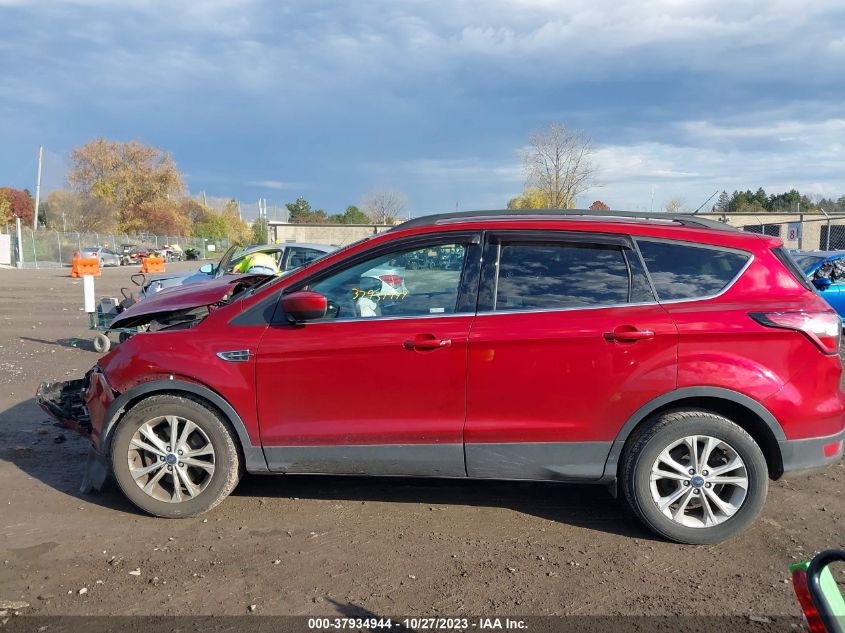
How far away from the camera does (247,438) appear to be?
4.08m

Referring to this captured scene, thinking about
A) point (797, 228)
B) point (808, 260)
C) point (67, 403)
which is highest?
point (797, 228)

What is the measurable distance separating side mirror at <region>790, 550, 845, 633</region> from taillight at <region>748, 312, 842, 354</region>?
2.05 metres

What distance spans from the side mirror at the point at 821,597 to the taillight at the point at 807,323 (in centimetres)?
205

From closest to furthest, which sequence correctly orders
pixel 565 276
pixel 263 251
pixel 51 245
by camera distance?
pixel 565 276, pixel 263 251, pixel 51 245

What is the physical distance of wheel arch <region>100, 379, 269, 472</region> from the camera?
4.05m

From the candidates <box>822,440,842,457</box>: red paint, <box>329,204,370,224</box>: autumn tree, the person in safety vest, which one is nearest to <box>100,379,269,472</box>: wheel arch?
<box>822,440,842,457</box>: red paint

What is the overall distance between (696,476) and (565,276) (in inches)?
53.6

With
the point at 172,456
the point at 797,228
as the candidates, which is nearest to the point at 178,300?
the point at 172,456

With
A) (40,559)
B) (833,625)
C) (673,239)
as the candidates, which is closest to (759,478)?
(673,239)

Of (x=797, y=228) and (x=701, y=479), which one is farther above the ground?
(x=797, y=228)

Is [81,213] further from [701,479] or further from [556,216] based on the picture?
[701,479]

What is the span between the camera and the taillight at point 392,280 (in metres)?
4.06

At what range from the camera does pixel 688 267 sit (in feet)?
12.8

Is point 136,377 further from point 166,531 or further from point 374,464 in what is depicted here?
point 374,464
